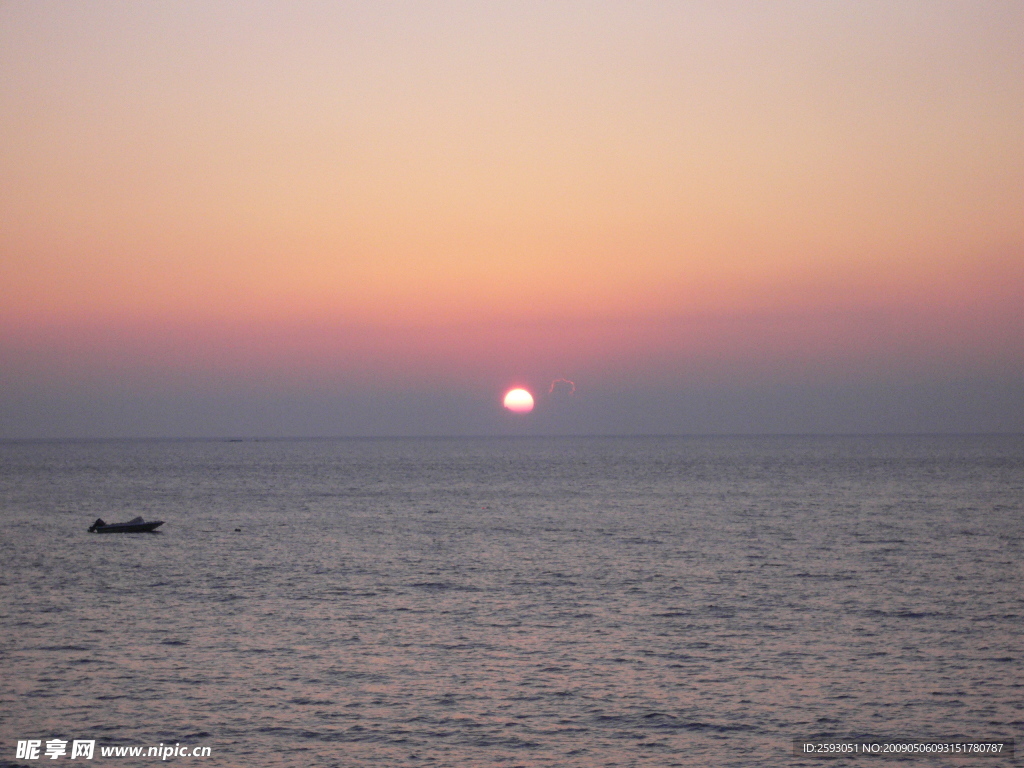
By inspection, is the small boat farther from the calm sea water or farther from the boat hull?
the calm sea water

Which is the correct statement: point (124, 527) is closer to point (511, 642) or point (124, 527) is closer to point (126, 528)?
point (126, 528)

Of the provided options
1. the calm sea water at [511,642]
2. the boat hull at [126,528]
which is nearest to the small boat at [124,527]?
the boat hull at [126,528]

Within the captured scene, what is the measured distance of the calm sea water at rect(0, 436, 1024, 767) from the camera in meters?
33.0

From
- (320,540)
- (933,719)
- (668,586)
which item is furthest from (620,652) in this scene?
(320,540)

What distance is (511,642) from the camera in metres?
45.2

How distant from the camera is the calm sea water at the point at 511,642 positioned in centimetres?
3297

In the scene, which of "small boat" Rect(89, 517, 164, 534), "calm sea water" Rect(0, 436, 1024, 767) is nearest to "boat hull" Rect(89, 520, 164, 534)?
"small boat" Rect(89, 517, 164, 534)

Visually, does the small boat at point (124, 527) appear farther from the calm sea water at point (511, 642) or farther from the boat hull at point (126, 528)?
the calm sea water at point (511, 642)

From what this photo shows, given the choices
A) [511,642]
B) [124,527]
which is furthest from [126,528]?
[511,642]

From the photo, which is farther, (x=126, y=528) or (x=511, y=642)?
(x=126, y=528)

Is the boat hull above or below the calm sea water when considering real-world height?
above

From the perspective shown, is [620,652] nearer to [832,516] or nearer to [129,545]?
[129,545]

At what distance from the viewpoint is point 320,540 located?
89438mm

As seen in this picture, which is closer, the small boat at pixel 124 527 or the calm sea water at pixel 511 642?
the calm sea water at pixel 511 642
